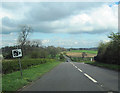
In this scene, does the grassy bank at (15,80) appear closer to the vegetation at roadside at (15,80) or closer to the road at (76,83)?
the vegetation at roadside at (15,80)

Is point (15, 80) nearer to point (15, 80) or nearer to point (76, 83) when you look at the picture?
point (15, 80)

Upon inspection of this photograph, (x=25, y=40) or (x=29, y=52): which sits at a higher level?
(x=25, y=40)

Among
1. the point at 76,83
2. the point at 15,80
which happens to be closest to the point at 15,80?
the point at 15,80

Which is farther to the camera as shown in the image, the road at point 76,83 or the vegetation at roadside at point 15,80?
the vegetation at roadside at point 15,80

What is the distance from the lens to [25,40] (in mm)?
46312

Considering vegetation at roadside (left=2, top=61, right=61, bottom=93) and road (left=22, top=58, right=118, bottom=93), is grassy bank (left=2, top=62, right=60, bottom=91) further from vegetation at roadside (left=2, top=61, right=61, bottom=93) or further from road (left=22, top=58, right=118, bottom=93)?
road (left=22, top=58, right=118, bottom=93)

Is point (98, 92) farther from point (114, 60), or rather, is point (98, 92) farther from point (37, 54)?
point (37, 54)

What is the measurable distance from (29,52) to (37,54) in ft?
9.56

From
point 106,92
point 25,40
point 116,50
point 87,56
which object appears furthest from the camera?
point 87,56

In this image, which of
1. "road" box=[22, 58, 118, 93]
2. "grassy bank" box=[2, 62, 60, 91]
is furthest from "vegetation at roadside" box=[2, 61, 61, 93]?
"road" box=[22, 58, 118, 93]

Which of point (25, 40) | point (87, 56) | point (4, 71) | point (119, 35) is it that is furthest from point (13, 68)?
point (87, 56)

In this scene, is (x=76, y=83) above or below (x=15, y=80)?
below

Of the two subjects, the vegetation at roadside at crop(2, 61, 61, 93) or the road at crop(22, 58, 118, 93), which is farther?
the vegetation at roadside at crop(2, 61, 61, 93)

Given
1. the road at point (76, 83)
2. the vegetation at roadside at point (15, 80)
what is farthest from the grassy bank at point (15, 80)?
the road at point (76, 83)
